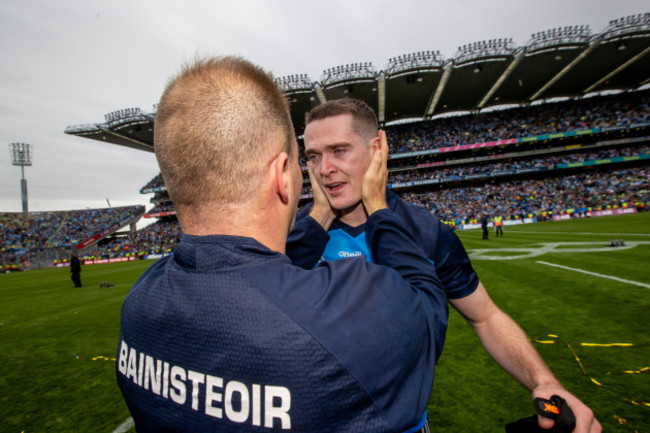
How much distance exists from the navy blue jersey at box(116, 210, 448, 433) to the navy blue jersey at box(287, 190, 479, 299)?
0.92m

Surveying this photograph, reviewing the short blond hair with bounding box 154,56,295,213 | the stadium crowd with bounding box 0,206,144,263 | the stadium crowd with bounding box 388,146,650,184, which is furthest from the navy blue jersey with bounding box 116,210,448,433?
the stadium crowd with bounding box 0,206,144,263

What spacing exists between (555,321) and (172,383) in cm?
626

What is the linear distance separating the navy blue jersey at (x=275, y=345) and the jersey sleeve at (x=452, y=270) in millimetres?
1106

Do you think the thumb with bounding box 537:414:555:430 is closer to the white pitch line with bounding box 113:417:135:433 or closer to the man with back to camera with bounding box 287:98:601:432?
the man with back to camera with bounding box 287:98:601:432

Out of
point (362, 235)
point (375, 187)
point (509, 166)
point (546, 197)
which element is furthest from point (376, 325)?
point (509, 166)

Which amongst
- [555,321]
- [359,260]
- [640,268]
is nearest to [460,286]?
[359,260]

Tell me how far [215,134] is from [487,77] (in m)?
43.6

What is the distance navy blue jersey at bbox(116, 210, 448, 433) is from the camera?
856mm

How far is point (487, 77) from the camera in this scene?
36.2m

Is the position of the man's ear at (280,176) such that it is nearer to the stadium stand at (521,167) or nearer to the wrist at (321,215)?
the wrist at (321,215)

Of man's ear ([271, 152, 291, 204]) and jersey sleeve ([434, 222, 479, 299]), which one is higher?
man's ear ([271, 152, 291, 204])

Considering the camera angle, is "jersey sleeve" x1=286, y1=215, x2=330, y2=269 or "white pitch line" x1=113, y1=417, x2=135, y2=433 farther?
"white pitch line" x1=113, y1=417, x2=135, y2=433

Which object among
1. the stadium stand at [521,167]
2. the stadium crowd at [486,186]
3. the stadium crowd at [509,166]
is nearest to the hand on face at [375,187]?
the stadium stand at [521,167]

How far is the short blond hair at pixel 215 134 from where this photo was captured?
113cm
